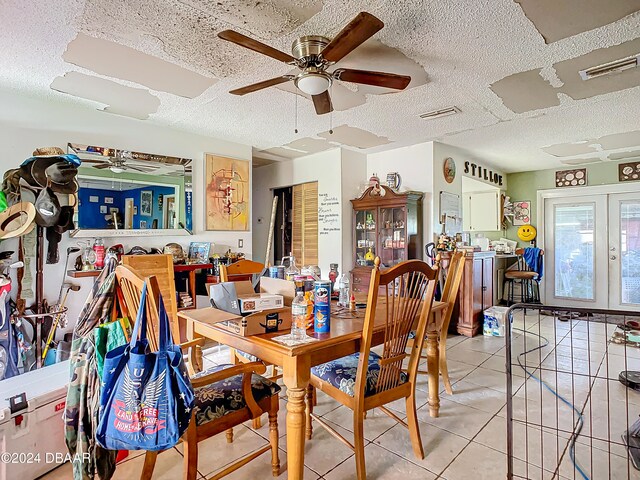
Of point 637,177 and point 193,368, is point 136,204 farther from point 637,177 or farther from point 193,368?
point 637,177

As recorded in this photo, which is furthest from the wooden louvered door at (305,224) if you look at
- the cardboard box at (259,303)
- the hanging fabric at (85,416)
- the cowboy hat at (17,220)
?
the hanging fabric at (85,416)

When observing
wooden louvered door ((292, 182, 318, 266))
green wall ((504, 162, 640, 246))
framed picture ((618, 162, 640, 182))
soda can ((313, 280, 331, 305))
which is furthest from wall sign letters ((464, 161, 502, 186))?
soda can ((313, 280, 331, 305))

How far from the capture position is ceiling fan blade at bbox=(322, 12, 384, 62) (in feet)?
5.41

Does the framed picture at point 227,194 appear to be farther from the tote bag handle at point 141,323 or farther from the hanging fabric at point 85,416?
the tote bag handle at point 141,323

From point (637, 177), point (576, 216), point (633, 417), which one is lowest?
point (633, 417)

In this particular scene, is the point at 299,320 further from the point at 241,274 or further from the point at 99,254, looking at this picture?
the point at 99,254

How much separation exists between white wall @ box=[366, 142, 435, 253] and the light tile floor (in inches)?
87.8

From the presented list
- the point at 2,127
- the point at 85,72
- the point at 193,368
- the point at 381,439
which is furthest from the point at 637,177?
the point at 2,127

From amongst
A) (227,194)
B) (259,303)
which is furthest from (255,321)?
(227,194)

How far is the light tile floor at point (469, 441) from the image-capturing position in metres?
1.78

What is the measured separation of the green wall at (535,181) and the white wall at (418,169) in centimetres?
269

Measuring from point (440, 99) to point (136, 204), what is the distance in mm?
3229

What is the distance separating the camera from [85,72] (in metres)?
2.64

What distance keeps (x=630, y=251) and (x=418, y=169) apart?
3.79 m
